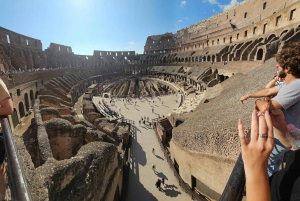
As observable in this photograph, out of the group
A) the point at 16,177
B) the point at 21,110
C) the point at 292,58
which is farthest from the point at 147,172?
the point at 21,110

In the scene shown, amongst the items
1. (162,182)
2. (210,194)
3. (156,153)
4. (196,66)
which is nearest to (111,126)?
(156,153)

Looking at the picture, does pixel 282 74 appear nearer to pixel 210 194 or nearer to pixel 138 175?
pixel 210 194

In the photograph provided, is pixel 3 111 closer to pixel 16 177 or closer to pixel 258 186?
pixel 16 177

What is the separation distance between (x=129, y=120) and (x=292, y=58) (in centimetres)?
1618

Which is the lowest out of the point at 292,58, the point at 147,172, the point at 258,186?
the point at 147,172

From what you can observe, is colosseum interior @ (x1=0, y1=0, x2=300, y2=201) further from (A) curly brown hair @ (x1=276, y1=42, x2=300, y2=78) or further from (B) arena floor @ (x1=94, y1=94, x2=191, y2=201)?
(A) curly brown hair @ (x1=276, y1=42, x2=300, y2=78)

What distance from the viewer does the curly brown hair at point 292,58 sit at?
1839mm

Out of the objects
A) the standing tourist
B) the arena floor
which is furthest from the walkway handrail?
the arena floor

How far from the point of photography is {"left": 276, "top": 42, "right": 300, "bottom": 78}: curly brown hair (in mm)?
1839

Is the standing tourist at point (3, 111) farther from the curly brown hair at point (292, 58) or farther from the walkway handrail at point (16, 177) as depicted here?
the curly brown hair at point (292, 58)

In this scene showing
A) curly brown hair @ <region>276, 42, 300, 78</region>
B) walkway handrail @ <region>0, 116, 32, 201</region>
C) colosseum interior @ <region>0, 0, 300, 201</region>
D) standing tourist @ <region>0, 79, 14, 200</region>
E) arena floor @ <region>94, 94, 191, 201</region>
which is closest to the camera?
walkway handrail @ <region>0, 116, 32, 201</region>

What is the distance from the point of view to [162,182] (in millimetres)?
8891

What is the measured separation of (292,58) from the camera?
73.2 inches

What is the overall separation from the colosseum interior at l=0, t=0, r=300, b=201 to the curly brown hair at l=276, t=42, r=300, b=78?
443 centimetres
